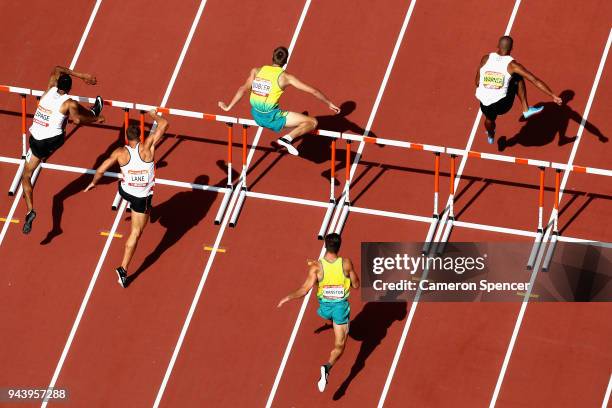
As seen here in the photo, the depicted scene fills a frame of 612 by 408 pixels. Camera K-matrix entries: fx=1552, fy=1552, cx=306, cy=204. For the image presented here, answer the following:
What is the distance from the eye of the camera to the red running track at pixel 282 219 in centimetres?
2320

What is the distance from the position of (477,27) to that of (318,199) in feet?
14.2

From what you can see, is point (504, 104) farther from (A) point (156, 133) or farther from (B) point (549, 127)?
(A) point (156, 133)

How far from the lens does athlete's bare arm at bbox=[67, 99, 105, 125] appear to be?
2405 centimetres

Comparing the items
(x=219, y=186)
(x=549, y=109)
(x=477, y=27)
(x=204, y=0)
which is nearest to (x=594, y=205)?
(x=549, y=109)

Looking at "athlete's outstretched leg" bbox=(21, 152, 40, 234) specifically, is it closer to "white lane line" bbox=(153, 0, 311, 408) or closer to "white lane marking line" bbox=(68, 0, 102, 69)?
"white lane marking line" bbox=(68, 0, 102, 69)

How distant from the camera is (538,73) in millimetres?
25906

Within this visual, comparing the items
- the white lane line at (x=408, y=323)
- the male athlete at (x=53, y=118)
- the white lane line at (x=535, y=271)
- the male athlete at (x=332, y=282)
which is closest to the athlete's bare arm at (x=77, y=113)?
the male athlete at (x=53, y=118)

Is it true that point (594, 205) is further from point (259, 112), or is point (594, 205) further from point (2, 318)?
point (2, 318)

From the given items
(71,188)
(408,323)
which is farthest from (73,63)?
(408,323)

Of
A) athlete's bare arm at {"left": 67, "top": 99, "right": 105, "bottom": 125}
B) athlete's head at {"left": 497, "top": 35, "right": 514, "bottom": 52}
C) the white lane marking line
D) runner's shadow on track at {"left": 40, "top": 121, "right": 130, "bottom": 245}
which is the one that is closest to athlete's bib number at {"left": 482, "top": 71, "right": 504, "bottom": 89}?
athlete's head at {"left": 497, "top": 35, "right": 514, "bottom": 52}

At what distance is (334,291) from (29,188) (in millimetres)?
5587

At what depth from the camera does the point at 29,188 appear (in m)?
24.6

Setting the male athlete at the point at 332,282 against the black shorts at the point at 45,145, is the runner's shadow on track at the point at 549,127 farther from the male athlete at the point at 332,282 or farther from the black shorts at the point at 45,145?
the black shorts at the point at 45,145

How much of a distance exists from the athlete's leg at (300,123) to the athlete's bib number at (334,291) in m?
2.91
